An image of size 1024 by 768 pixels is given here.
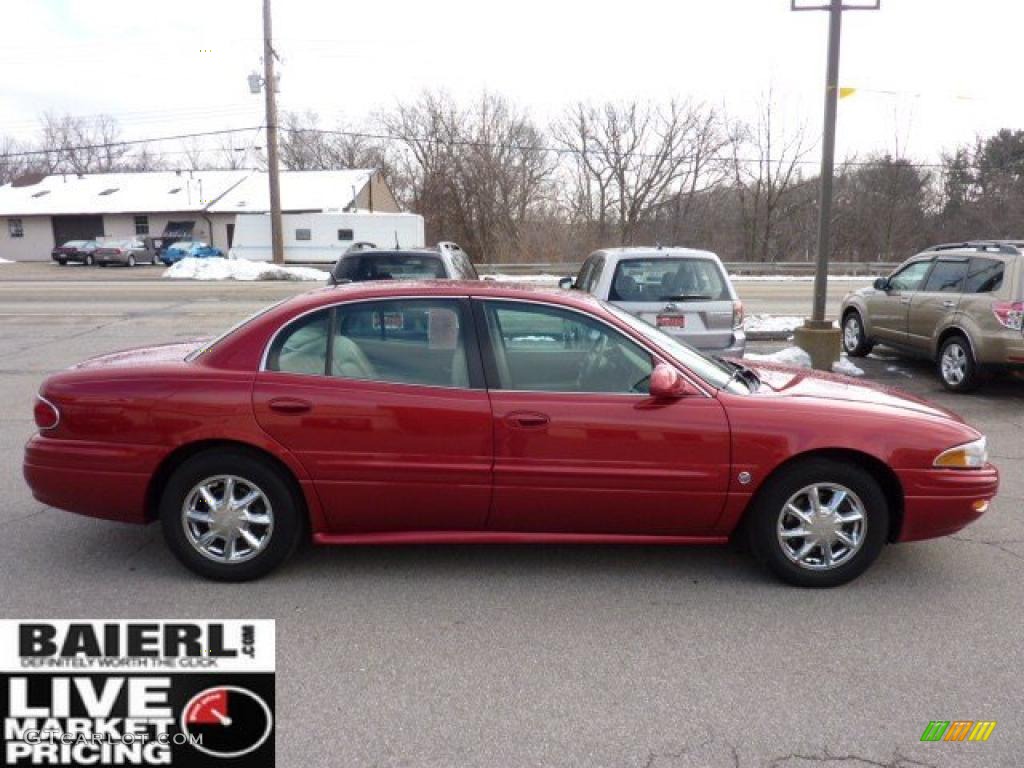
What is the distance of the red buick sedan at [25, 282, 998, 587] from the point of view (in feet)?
12.5

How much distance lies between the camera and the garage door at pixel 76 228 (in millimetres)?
49656

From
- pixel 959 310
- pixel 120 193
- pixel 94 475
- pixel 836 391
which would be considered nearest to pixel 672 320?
pixel 959 310

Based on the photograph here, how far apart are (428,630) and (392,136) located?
5032 centimetres

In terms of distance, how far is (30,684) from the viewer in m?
2.97

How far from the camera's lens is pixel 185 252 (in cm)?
4019

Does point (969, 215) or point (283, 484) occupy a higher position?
point (969, 215)

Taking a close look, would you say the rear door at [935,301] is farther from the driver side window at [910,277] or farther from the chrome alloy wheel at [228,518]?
the chrome alloy wheel at [228,518]

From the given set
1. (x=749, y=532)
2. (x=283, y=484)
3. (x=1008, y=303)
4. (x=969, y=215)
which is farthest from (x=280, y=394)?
(x=969, y=215)

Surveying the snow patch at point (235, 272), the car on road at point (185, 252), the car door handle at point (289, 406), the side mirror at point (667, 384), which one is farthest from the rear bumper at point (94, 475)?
the car on road at point (185, 252)

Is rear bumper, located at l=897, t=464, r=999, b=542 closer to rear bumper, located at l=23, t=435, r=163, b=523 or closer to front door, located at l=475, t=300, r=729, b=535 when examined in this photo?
front door, located at l=475, t=300, r=729, b=535

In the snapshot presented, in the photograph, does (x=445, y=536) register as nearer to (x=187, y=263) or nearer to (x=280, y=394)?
(x=280, y=394)

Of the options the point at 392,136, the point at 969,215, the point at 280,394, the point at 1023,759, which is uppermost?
the point at 392,136

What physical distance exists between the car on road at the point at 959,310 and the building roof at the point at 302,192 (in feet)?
122

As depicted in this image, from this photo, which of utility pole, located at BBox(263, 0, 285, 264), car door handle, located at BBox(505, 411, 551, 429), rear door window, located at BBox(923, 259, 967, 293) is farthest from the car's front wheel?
utility pole, located at BBox(263, 0, 285, 264)
